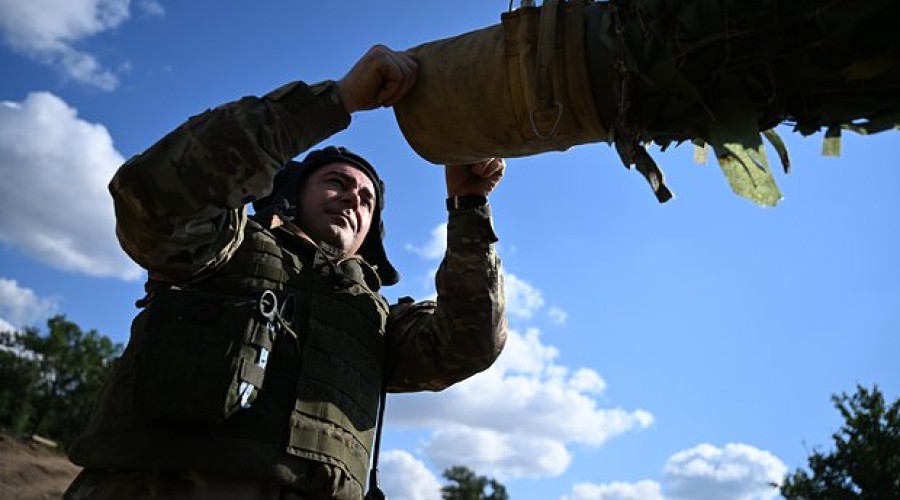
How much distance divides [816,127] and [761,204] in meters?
0.30

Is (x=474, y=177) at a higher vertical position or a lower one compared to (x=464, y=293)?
higher

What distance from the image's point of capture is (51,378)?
4753 centimetres

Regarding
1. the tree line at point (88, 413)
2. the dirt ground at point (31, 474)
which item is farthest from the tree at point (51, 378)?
the dirt ground at point (31, 474)

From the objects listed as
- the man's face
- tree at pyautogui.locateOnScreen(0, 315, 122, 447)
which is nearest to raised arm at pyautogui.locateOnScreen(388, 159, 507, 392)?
the man's face

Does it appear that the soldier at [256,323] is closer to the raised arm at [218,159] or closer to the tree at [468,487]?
the raised arm at [218,159]

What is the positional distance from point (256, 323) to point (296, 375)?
326 millimetres

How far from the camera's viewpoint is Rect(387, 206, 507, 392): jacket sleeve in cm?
377

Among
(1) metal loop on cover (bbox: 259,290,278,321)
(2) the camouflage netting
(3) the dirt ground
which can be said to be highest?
(3) the dirt ground

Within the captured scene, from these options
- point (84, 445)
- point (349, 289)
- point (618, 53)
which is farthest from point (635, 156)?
point (84, 445)

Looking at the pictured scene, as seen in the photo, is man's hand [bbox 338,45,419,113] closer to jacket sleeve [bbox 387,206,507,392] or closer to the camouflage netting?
the camouflage netting

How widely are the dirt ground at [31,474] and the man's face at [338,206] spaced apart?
14.7 m

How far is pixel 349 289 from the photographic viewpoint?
368 centimetres

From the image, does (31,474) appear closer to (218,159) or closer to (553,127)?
(218,159)

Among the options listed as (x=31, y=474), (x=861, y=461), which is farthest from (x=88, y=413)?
(x=861, y=461)
